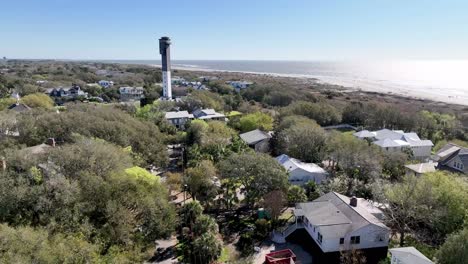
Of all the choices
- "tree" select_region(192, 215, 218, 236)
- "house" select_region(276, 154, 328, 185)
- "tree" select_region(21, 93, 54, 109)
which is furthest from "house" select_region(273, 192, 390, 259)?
"tree" select_region(21, 93, 54, 109)

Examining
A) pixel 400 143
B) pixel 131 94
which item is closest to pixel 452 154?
pixel 400 143

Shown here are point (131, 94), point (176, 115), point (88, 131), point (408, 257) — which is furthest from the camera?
point (131, 94)

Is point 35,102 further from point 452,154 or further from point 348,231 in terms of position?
point 452,154

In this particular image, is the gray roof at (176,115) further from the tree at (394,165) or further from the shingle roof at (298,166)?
the tree at (394,165)

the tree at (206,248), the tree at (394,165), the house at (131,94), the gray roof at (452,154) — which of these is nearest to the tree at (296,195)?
the tree at (206,248)

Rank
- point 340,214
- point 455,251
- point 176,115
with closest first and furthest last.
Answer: point 455,251 → point 340,214 → point 176,115

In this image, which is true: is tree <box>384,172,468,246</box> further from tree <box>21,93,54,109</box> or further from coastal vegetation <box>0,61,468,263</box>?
tree <box>21,93,54,109</box>

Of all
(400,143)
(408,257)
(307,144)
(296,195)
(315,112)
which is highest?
(315,112)
